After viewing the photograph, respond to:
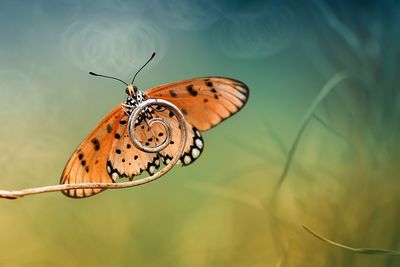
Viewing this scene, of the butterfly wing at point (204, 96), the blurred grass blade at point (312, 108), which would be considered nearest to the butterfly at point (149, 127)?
the butterfly wing at point (204, 96)

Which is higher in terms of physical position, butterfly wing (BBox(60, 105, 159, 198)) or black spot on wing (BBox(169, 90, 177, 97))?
black spot on wing (BBox(169, 90, 177, 97))

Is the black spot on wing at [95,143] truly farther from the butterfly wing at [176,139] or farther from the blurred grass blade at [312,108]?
the blurred grass blade at [312,108]

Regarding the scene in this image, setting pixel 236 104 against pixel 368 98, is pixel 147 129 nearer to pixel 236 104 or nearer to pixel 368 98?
pixel 236 104

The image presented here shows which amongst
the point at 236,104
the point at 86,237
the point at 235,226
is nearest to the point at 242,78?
the point at 236,104

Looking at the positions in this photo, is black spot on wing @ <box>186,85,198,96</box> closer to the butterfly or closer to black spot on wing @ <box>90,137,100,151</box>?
the butterfly

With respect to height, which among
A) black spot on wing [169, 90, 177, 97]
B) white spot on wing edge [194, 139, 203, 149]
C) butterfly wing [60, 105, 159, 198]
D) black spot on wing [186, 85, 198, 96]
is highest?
black spot on wing [186, 85, 198, 96]

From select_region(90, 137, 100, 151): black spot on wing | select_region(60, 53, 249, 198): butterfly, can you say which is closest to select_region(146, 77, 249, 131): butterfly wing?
select_region(60, 53, 249, 198): butterfly

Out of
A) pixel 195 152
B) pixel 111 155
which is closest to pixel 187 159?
pixel 195 152

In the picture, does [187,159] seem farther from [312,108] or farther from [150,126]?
[312,108]
